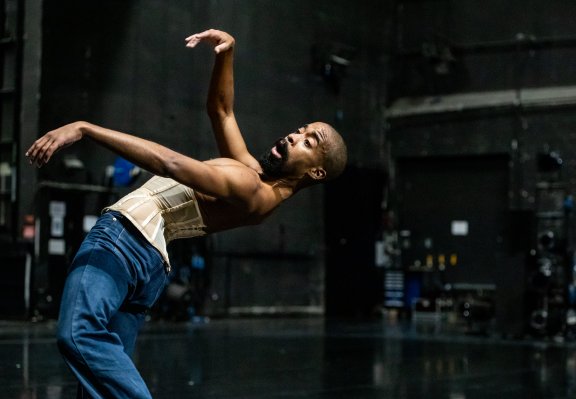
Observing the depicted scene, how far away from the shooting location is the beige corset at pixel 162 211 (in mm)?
3619

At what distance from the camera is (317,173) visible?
4.04 m

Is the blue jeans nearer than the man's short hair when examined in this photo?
Yes

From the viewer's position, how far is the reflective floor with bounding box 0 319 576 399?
6.86m

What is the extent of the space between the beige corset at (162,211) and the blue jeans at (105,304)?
0.12ft

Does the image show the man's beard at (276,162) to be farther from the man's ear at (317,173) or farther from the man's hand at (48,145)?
the man's hand at (48,145)

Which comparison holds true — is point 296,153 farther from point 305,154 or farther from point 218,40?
point 218,40

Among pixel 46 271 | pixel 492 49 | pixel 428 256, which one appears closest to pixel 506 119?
pixel 492 49

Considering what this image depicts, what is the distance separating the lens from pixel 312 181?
13.4ft

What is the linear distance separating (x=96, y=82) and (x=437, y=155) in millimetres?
8196

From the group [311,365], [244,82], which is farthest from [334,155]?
[244,82]

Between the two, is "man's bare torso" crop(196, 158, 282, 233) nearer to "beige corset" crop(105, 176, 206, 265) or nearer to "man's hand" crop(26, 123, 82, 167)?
"beige corset" crop(105, 176, 206, 265)

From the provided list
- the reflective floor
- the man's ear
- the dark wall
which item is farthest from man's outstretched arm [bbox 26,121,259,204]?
the dark wall

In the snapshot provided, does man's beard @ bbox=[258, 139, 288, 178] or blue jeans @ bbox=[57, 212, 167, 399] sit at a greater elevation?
man's beard @ bbox=[258, 139, 288, 178]

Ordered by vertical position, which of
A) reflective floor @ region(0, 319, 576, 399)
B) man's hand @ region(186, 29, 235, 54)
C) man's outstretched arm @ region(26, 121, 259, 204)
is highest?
man's hand @ region(186, 29, 235, 54)
